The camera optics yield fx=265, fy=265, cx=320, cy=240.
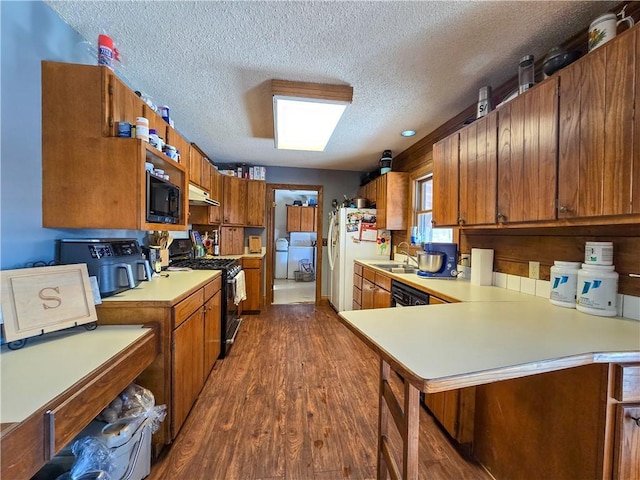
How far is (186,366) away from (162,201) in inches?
42.4

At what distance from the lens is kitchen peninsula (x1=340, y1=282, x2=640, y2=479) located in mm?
792

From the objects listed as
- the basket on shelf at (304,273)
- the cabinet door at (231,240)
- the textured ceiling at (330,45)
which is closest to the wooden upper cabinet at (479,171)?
the textured ceiling at (330,45)

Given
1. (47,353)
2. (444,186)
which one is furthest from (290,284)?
(47,353)

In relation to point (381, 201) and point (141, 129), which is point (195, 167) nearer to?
point (141, 129)

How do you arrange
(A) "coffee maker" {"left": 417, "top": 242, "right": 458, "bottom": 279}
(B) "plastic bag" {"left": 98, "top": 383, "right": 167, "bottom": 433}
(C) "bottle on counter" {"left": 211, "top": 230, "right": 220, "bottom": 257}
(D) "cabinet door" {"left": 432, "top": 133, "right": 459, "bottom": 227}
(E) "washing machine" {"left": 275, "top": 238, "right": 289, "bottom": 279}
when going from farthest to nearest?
(E) "washing machine" {"left": 275, "top": 238, "right": 289, "bottom": 279}
(C) "bottle on counter" {"left": 211, "top": 230, "right": 220, "bottom": 257}
(A) "coffee maker" {"left": 417, "top": 242, "right": 458, "bottom": 279}
(D) "cabinet door" {"left": 432, "top": 133, "right": 459, "bottom": 227}
(B) "plastic bag" {"left": 98, "top": 383, "right": 167, "bottom": 433}

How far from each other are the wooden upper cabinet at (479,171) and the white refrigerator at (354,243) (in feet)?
6.58

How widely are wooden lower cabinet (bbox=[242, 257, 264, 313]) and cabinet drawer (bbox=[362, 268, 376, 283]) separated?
5.32 feet

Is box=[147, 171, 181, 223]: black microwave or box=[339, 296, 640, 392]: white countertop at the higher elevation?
box=[147, 171, 181, 223]: black microwave

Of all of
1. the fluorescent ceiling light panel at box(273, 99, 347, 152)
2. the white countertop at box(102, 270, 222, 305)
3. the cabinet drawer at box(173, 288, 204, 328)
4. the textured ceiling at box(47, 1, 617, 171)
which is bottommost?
the cabinet drawer at box(173, 288, 204, 328)

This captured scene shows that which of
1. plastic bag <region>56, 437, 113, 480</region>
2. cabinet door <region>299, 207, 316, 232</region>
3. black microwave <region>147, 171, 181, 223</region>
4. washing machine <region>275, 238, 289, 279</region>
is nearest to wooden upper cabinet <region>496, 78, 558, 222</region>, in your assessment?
black microwave <region>147, 171, 181, 223</region>

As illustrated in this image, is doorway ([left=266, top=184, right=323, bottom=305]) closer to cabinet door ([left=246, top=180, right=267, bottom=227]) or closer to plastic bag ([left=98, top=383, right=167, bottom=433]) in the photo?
cabinet door ([left=246, top=180, right=267, bottom=227])

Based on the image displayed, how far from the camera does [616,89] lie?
40.6 inches

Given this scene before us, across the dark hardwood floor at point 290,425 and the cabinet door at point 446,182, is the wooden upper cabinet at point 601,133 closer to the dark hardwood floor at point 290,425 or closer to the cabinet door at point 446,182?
the cabinet door at point 446,182

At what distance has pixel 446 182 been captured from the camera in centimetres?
219
